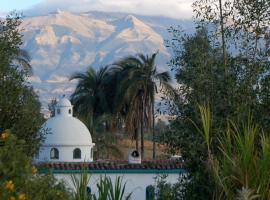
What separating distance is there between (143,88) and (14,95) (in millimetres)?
47643

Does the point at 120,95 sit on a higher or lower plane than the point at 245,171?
higher

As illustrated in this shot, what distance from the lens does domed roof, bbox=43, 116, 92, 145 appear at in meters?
54.6

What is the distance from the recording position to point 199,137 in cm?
1508

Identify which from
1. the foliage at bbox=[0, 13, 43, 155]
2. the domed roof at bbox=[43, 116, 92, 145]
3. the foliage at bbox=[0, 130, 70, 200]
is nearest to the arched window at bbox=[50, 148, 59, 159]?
the domed roof at bbox=[43, 116, 92, 145]

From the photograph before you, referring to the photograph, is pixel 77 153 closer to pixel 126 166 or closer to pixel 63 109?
pixel 63 109

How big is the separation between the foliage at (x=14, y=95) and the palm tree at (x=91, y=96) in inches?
1959

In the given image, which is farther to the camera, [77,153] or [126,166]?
[77,153]

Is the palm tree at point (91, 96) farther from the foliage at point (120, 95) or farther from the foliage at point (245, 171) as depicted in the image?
the foliage at point (245, 171)

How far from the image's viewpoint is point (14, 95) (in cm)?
2159

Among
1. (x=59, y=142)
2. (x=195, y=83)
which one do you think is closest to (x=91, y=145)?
(x=59, y=142)

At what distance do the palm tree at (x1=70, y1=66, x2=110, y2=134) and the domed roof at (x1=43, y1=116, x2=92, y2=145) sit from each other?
1597cm

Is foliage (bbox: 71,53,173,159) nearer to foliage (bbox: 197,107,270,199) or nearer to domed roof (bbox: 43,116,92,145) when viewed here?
domed roof (bbox: 43,116,92,145)

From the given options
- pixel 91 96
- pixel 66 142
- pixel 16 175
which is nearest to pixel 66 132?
pixel 66 142

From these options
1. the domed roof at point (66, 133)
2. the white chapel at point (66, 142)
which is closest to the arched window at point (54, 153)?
the white chapel at point (66, 142)
